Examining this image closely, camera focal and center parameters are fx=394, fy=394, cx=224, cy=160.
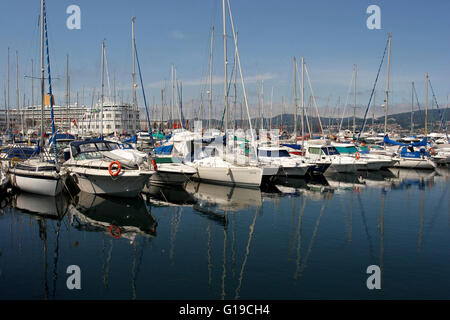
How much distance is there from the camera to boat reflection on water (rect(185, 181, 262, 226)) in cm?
2005

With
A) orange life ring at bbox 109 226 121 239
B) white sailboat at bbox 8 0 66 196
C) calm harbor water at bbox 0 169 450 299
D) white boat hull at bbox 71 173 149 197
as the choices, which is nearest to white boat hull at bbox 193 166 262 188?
calm harbor water at bbox 0 169 450 299

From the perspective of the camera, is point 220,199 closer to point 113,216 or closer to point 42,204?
point 113,216

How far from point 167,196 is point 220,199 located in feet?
11.4

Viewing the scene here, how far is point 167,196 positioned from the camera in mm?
24109

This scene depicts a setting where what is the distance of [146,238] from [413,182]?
23405 millimetres

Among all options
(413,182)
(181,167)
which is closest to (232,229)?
(181,167)

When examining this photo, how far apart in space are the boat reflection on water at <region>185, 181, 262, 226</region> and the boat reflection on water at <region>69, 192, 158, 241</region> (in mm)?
3019

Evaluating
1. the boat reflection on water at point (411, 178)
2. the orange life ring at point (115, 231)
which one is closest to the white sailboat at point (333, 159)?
Result: the boat reflection on water at point (411, 178)

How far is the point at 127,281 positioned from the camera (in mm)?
11344

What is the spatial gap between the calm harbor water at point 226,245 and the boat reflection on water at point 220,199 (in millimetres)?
101

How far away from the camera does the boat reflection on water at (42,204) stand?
19.1m

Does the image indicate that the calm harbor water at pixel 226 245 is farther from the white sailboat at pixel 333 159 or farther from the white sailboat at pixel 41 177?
the white sailboat at pixel 333 159

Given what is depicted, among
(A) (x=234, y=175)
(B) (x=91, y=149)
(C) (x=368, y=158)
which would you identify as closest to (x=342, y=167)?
(C) (x=368, y=158)

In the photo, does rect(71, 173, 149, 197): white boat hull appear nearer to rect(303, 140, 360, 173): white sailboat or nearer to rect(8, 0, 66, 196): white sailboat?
rect(8, 0, 66, 196): white sailboat
